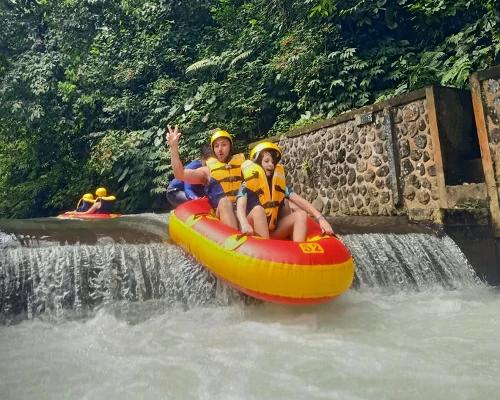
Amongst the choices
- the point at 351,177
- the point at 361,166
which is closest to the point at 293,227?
the point at 361,166

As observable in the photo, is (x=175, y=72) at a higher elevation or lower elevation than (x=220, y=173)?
higher

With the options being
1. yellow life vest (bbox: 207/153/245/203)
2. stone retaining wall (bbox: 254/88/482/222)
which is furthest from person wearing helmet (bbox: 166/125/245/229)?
stone retaining wall (bbox: 254/88/482/222)

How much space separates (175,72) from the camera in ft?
42.3

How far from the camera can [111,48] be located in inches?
509

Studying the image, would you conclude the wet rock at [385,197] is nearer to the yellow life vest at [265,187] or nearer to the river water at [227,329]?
the river water at [227,329]

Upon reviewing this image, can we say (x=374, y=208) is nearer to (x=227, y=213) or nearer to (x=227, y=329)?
(x=227, y=213)

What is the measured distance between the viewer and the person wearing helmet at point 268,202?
3576mm

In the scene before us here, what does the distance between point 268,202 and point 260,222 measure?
23 centimetres

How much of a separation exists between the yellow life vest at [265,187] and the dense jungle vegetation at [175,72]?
4.31 metres

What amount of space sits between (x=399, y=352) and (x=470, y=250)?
2891 millimetres

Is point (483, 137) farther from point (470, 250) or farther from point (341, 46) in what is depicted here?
point (341, 46)

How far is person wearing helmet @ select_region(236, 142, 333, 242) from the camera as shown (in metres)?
3.58

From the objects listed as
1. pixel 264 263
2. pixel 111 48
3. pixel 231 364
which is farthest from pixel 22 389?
pixel 111 48

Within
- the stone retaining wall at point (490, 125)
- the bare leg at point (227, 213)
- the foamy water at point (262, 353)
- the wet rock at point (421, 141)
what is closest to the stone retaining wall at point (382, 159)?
the wet rock at point (421, 141)
